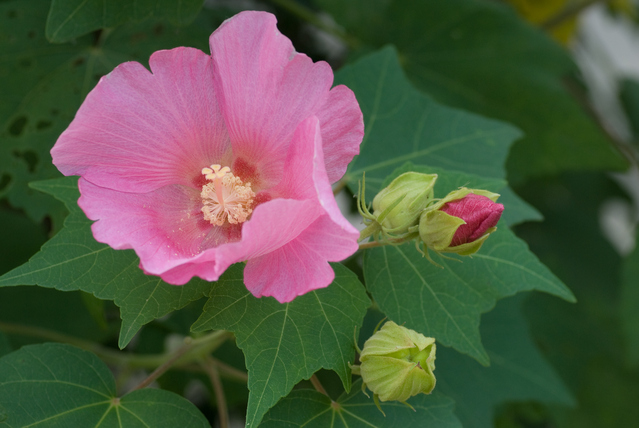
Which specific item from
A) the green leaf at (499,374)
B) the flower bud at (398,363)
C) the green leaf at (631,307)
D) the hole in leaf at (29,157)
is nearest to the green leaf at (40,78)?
the hole in leaf at (29,157)

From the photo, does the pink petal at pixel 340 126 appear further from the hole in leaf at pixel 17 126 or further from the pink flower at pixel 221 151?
the hole in leaf at pixel 17 126

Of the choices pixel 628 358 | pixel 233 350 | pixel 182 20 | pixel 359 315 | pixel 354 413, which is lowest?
pixel 233 350

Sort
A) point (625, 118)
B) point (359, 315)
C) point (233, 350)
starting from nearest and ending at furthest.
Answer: point (359, 315) → point (233, 350) → point (625, 118)

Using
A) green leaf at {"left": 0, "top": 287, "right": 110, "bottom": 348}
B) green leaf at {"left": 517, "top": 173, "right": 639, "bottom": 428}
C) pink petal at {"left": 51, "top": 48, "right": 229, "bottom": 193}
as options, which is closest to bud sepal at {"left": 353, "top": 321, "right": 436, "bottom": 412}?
pink petal at {"left": 51, "top": 48, "right": 229, "bottom": 193}

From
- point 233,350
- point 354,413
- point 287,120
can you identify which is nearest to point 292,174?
point 287,120

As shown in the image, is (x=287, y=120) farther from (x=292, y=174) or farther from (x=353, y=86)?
(x=353, y=86)
